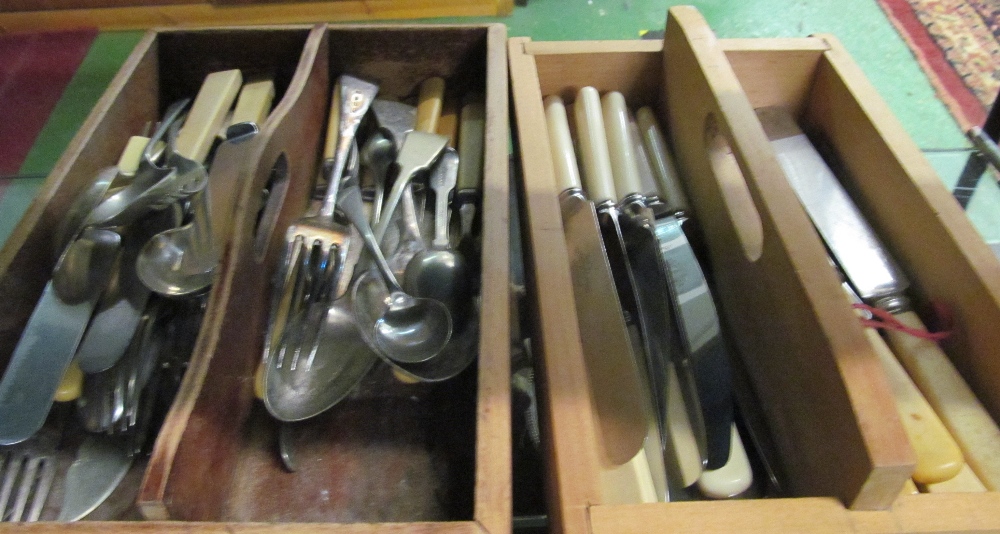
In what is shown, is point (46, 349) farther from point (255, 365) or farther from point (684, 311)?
point (684, 311)

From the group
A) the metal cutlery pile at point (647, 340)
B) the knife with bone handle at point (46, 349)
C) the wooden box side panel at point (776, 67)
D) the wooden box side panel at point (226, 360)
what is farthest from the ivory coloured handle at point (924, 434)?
the knife with bone handle at point (46, 349)

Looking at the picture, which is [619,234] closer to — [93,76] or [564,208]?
[564,208]

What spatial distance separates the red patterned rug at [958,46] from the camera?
791 millimetres

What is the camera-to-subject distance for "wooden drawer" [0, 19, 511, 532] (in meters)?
0.36

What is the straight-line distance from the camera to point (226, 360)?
16.9 inches

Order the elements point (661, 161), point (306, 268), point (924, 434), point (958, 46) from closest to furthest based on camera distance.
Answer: point (924, 434) < point (306, 268) < point (661, 161) < point (958, 46)

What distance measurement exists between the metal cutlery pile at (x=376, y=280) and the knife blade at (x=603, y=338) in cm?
9

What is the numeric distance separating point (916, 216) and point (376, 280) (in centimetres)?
43

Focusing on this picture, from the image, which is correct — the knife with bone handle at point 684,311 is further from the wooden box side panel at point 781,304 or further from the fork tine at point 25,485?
the fork tine at point 25,485

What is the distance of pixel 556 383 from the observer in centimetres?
36

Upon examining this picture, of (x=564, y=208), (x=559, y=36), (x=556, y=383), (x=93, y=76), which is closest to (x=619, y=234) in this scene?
(x=564, y=208)

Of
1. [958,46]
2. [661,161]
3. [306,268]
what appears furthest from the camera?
[958,46]

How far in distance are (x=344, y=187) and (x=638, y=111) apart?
34 cm

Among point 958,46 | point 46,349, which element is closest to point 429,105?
point 46,349
